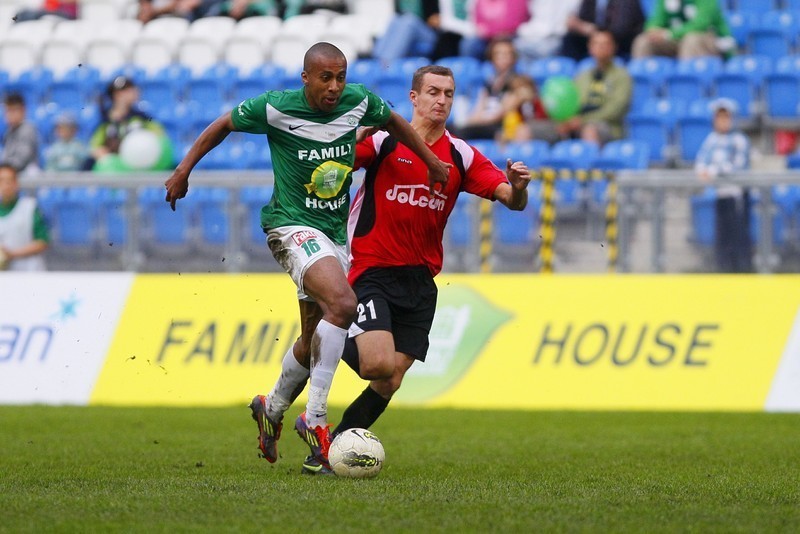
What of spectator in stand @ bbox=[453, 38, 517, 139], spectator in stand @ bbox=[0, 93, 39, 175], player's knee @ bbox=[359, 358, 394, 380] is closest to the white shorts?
player's knee @ bbox=[359, 358, 394, 380]

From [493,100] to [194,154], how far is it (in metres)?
10.5

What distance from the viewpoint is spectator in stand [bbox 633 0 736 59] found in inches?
723

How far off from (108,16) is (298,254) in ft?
56.0

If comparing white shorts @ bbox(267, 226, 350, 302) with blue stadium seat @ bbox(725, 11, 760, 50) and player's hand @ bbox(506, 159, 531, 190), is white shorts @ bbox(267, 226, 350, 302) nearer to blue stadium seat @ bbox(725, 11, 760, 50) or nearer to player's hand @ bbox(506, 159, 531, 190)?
player's hand @ bbox(506, 159, 531, 190)

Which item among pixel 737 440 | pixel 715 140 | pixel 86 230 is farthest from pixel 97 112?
pixel 737 440

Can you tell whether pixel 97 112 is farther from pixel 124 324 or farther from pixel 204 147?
pixel 204 147

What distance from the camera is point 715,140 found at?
50.9 feet

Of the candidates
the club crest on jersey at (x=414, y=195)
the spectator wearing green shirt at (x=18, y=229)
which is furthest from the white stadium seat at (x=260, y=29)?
the club crest on jersey at (x=414, y=195)

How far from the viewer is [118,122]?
17453mm

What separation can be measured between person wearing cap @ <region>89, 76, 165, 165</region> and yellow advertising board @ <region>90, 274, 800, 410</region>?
3683 mm

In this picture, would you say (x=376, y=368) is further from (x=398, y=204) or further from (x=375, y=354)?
(x=398, y=204)

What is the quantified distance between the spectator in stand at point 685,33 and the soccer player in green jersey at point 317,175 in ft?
36.7

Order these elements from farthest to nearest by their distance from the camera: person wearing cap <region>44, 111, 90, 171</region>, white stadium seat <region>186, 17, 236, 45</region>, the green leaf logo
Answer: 1. white stadium seat <region>186, 17, 236, 45</region>
2. person wearing cap <region>44, 111, 90, 171</region>
3. the green leaf logo

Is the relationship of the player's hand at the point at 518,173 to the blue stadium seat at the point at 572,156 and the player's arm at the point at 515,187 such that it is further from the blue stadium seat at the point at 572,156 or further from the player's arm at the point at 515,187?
the blue stadium seat at the point at 572,156
